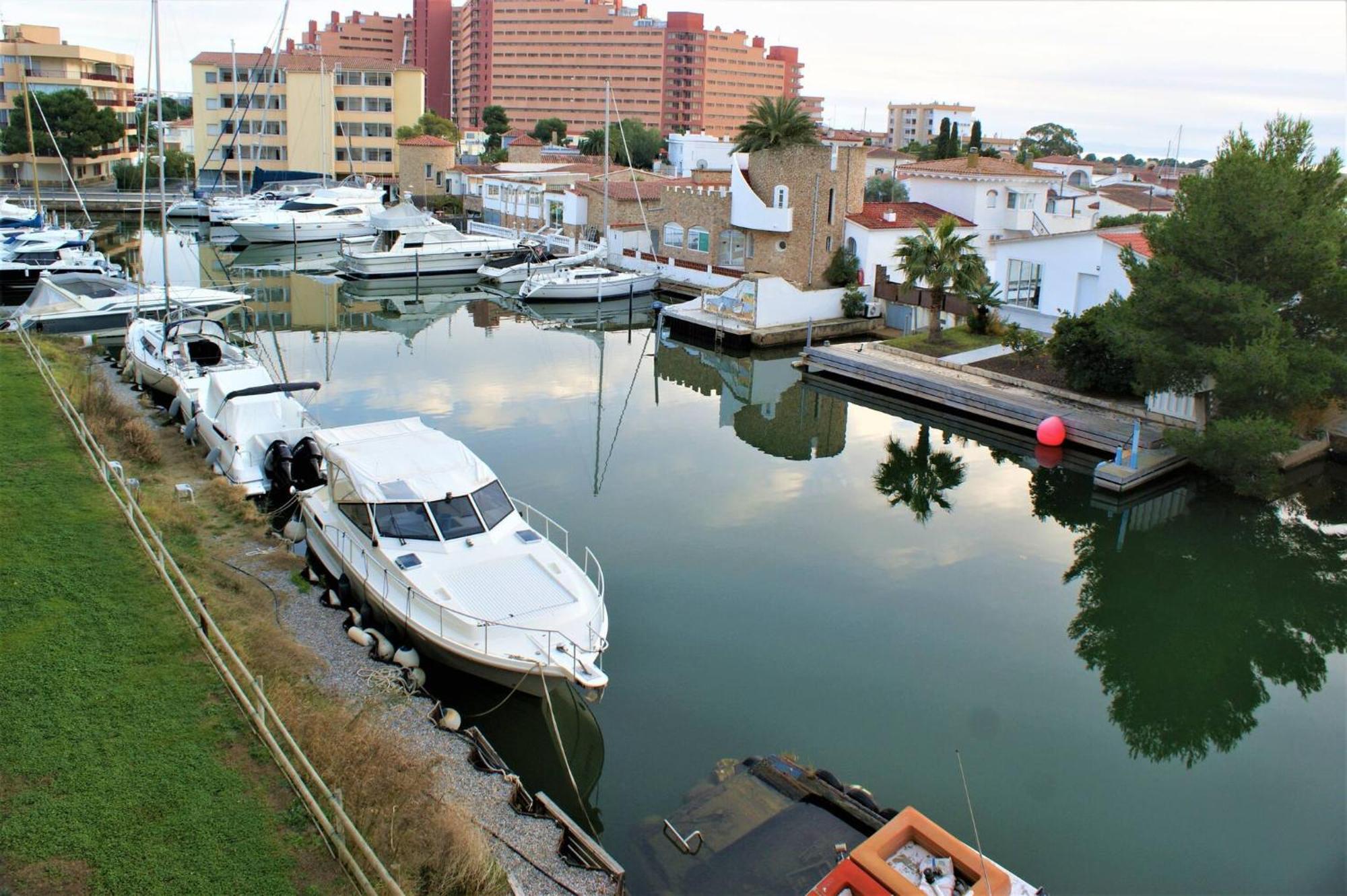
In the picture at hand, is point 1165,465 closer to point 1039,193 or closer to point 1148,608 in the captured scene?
point 1148,608

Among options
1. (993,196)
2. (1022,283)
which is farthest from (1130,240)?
(993,196)

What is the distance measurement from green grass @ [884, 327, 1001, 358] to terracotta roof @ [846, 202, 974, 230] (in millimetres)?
6421

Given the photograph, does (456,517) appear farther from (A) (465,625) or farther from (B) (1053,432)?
A: (B) (1053,432)

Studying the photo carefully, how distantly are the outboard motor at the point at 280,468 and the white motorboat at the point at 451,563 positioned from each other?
2.11m

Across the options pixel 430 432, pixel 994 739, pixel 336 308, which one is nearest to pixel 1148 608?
pixel 994 739

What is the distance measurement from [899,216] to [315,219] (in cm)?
3454

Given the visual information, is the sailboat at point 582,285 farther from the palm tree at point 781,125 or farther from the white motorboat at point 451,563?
the white motorboat at point 451,563

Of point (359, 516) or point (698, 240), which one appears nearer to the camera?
point (359, 516)

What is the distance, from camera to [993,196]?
41906 millimetres

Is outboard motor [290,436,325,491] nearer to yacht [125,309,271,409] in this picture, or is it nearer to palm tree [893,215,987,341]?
yacht [125,309,271,409]

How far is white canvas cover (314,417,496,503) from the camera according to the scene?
14875 millimetres

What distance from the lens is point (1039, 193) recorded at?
43.1m

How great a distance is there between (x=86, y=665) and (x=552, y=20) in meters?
167

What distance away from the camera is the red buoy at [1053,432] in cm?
2528
